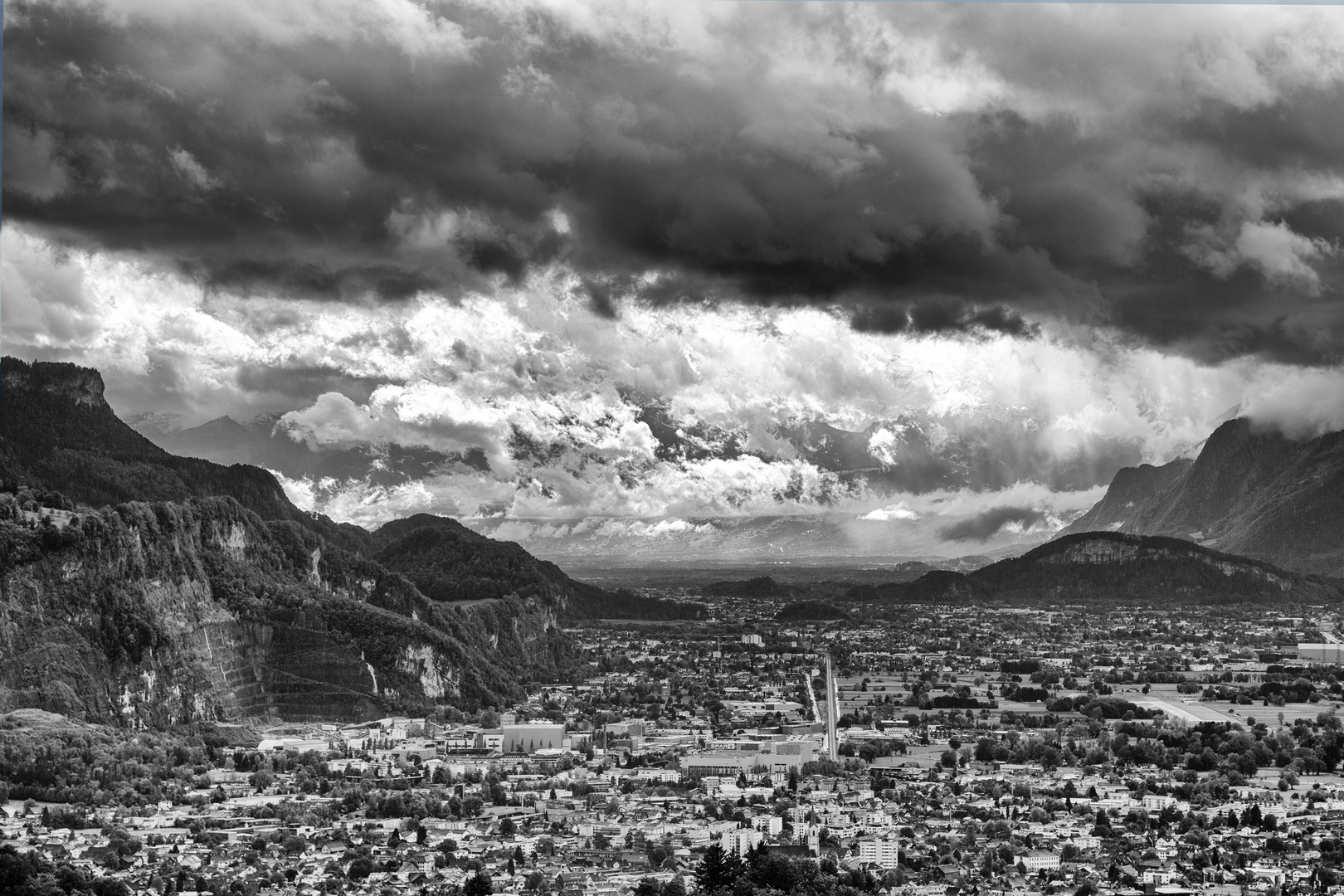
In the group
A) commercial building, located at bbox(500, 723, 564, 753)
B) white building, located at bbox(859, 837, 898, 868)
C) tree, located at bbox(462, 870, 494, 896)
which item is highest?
commercial building, located at bbox(500, 723, 564, 753)

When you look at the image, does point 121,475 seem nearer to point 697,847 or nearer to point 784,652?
point 784,652

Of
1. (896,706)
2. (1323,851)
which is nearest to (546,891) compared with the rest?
(1323,851)

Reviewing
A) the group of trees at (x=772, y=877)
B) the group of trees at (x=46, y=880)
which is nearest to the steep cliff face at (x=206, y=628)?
the group of trees at (x=46, y=880)

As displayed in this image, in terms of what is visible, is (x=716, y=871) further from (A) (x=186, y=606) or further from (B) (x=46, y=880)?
(A) (x=186, y=606)

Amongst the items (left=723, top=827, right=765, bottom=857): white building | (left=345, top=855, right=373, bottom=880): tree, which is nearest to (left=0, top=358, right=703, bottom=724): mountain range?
(left=345, top=855, right=373, bottom=880): tree

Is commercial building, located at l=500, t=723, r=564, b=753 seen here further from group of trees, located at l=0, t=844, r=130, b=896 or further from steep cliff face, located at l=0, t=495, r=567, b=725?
group of trees, located at l=0, t=844, r=130, b=896

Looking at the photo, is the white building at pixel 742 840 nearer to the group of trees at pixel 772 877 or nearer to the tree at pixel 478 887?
the group of trees at pixel 772 877
